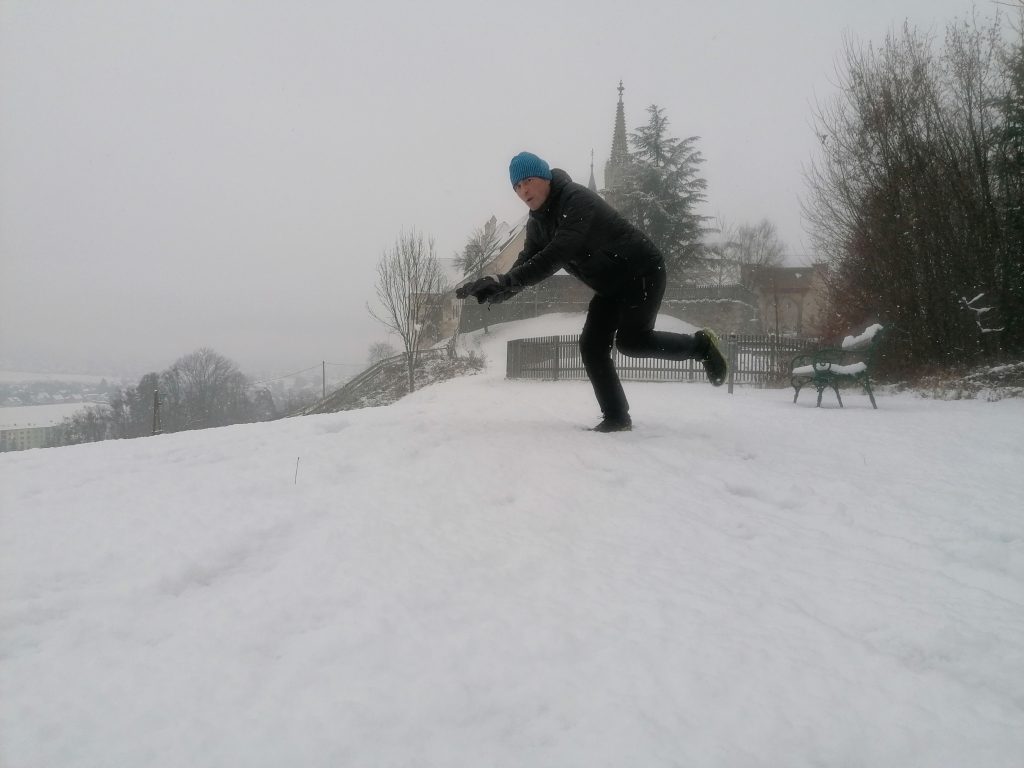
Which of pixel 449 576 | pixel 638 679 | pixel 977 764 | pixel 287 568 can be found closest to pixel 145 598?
pixel 287 568

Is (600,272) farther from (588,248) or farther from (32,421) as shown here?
(32,421)

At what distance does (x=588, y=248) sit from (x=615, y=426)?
3.71 ft

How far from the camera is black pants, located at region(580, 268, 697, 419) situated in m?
3.55

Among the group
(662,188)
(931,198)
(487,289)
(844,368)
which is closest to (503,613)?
(487,289)

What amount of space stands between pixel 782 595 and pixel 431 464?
162 cm

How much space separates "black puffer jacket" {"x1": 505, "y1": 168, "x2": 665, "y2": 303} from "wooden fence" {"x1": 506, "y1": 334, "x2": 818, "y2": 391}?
20.1 feet

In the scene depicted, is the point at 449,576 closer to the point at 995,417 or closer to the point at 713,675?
the point at 713,675

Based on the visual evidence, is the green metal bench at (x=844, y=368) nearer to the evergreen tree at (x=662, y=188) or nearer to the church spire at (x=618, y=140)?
the evergreen tree at (x=662, y=188)

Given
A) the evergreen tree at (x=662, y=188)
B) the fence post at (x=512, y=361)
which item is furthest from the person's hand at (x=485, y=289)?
the evergreen tree at (x=662, y=188)

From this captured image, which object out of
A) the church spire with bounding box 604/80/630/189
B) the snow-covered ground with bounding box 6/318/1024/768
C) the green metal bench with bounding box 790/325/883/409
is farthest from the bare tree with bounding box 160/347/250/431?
the church spire with bounding box 604/80/630/189

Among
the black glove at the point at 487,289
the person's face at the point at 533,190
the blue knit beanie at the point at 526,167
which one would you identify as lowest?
the black glove at the point at 487,289

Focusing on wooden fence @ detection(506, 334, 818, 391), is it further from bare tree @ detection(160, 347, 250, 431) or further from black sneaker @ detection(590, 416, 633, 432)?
bare tree @ detection(160, 347, 250, 431)

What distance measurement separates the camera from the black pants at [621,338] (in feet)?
11.6

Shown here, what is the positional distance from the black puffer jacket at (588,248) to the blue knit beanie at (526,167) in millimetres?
110
